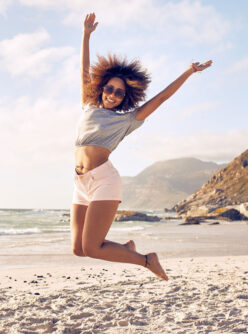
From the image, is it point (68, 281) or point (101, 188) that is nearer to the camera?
point (101, 188)

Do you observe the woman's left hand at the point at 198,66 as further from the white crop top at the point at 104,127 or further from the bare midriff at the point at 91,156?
the bare midriff at the point at 91,156

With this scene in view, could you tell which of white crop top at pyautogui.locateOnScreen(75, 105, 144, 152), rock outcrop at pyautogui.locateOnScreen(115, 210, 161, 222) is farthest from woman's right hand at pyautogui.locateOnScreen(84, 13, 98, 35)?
rock outcrop at pyautogui.locateOnScreen(115, 210, 161, 222)

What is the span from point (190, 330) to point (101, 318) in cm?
91

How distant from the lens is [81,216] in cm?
375

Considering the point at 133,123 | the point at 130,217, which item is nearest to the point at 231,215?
the point at 130,217

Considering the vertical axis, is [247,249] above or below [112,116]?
below

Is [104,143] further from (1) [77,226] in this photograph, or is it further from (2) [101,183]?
(1) [77,226]

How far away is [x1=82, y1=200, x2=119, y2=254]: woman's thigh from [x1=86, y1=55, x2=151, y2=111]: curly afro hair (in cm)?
111

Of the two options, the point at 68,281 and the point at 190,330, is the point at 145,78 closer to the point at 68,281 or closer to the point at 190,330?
the point at 190,330

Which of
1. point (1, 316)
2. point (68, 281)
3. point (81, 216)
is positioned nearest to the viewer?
point (81, 216)

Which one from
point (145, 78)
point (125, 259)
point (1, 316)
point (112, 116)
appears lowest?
point (1, 316)

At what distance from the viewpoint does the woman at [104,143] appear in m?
3.51

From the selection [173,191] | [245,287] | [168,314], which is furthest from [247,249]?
[173,191]

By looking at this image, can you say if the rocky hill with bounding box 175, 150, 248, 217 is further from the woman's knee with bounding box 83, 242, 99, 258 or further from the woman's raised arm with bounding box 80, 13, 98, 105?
the woman's knee with bounding box 83, 242, 99, 258
